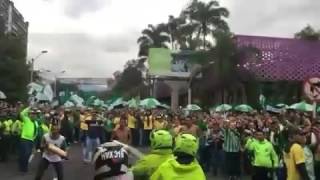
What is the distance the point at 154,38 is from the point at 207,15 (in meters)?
20.6

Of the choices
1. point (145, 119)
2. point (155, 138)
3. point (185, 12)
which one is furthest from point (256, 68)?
point (155, 138)

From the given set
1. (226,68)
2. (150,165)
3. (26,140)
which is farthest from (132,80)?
(150,165)

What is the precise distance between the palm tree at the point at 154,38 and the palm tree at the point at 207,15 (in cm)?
1658

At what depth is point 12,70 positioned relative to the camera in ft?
155

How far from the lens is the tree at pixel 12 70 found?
1829 inches

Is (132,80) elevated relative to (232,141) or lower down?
elevated

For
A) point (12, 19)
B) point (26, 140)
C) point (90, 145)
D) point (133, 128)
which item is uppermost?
point (12, 19)

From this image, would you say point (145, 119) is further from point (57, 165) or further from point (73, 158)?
point (57, 165)

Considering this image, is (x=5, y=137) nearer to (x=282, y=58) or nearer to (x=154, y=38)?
(x=282, y=58)

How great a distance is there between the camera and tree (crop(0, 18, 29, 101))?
46.5m

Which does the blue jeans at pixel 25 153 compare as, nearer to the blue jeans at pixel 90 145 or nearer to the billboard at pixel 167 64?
the blue jeans at pixel 90 145

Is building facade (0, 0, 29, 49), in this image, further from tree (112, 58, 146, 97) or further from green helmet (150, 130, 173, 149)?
green helmet (150, 130, 173, 149)

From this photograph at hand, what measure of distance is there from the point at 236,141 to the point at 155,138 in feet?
36.5

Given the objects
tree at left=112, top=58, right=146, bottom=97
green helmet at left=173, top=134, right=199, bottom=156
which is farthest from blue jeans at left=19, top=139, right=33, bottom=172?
tree at left=112, top=58, right=146, bottom=97
